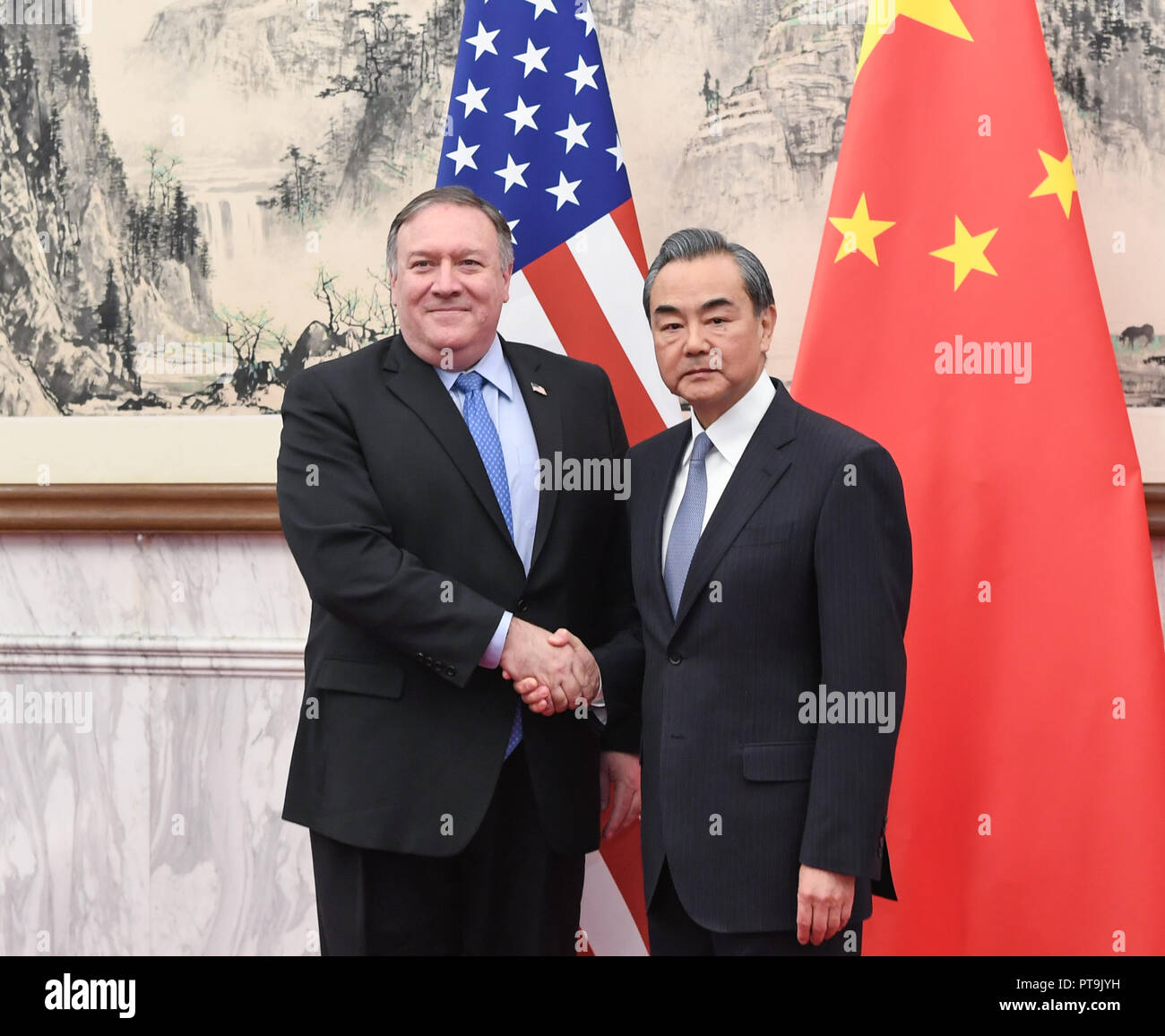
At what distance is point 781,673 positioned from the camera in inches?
69.9

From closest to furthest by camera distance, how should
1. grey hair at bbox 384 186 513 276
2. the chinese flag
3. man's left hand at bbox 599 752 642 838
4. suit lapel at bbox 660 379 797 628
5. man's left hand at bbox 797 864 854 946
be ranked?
man's left hand at bbox 797 864 854 946
suit lapel at bbox 660 379 797 628
grey hair at bbox 384 186 513 276
man's left hand at bbox 599 752 642 838
the chinese flag

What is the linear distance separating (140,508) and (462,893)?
64.9 inches

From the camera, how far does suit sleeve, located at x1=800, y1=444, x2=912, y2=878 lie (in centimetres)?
169

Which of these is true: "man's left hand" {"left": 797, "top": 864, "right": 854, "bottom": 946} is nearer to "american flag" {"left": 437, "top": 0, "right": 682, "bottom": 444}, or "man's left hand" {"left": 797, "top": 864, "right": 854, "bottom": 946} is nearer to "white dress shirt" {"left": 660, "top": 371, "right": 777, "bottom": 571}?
"white dress shirt" {"left": 660, "top": 371, "right": 777, "bottom": 571}

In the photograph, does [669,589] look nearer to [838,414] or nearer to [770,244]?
[838,414]

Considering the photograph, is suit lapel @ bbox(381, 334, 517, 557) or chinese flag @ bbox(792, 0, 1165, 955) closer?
suit lapel @ bbox(381, 334, 517, 557)

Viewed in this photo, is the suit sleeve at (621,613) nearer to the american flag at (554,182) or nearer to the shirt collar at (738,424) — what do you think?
the shirt collar at (738,424)

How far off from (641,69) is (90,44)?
5.36 feet

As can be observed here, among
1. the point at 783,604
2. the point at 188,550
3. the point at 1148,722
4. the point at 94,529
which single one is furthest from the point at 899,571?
the point at 94,529

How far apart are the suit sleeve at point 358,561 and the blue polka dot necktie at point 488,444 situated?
19 centimetres

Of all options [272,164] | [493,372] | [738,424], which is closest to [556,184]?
[493,372]

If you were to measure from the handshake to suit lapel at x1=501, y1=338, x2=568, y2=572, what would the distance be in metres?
0.14

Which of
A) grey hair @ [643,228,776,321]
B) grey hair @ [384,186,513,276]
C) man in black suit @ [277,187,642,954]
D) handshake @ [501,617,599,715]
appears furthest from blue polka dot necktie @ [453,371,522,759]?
grey hair @ [643,228,776,321]
